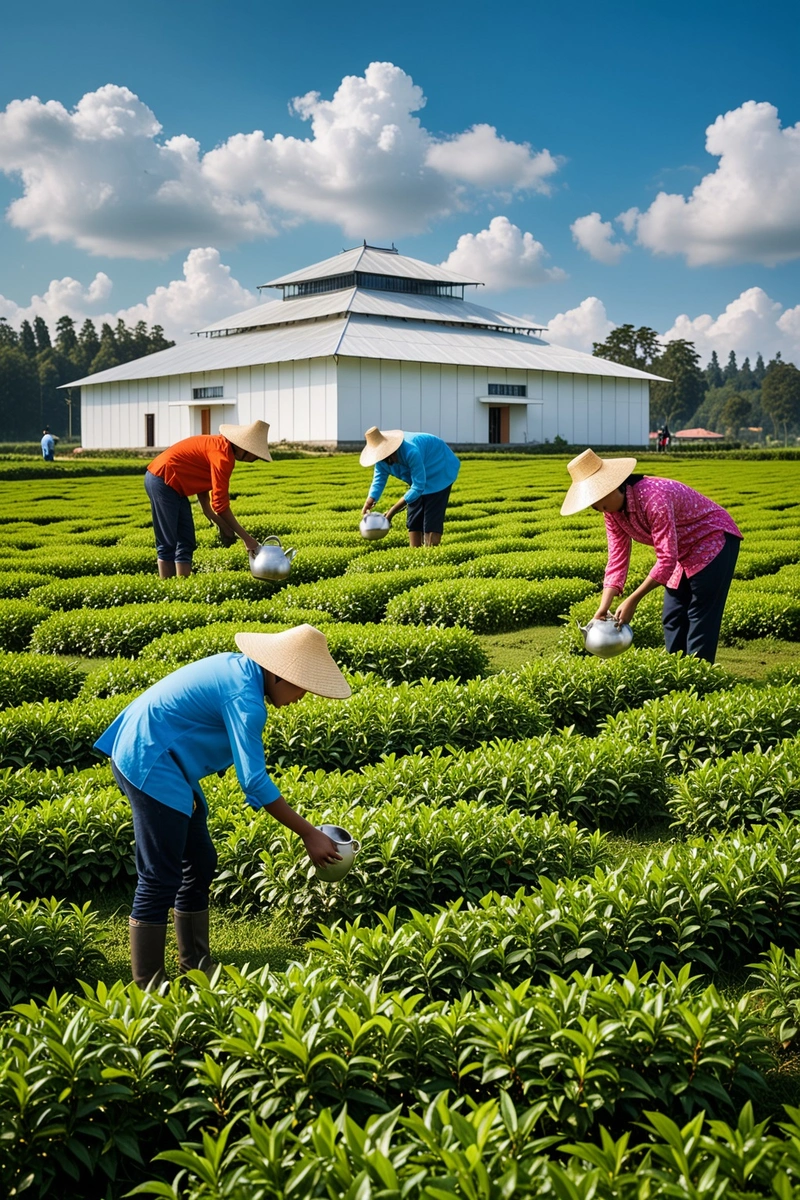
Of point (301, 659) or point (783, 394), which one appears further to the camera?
point (783, 394)

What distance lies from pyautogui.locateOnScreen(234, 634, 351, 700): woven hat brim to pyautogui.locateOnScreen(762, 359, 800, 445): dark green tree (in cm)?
12001

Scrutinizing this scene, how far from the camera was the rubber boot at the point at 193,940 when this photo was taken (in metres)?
4.38

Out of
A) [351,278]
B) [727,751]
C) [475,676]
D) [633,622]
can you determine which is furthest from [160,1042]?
[351,278]

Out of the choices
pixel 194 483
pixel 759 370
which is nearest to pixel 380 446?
pixel 194 483

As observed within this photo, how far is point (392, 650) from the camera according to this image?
910cm

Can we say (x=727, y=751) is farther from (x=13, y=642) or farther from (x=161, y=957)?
(x=13, y=642)

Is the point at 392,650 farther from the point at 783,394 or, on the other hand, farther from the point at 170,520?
the point at 783,394

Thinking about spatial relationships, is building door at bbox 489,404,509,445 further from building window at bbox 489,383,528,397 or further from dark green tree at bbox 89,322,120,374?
dark green tree at bbox 89,322,120,374

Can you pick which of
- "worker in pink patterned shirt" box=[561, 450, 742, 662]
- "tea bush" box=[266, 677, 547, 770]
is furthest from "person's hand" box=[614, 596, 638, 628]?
"tea bush" box=[266, 677, 547, 770]

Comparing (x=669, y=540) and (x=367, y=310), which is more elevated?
(x=367, y=310)

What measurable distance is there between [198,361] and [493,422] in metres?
14.6

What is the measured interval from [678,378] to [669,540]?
350ft

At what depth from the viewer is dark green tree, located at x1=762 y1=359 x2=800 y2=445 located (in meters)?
117

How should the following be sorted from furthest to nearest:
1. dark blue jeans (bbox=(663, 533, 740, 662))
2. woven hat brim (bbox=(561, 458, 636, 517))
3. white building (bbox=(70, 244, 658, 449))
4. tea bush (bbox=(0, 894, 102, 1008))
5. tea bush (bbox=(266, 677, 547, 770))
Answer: white building (bbox=(70, 244, 658, 449)), dark blue jeans (bbox=(663, 533, 740, 662)), tea bush (bbox=(266, 677, 547, 770)), woven hat brim (bbox=(561, 458, 636, 517)), tea bush (bbox=(0, 894, 102, 1008))
